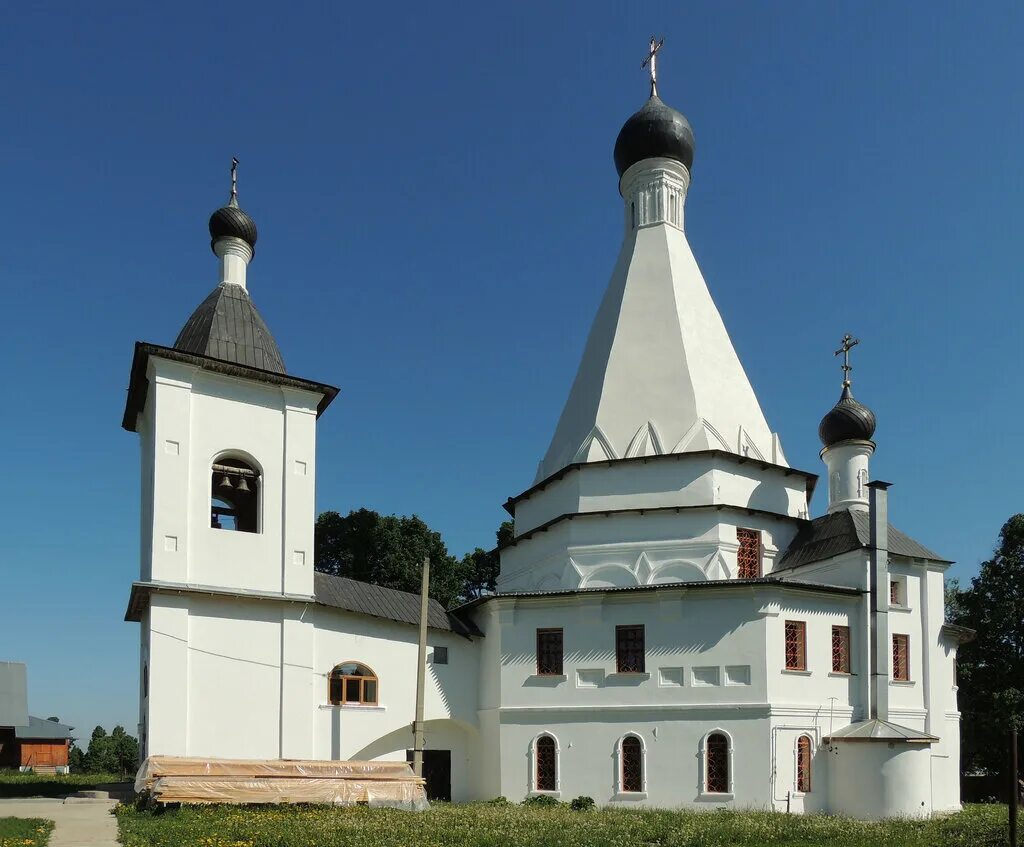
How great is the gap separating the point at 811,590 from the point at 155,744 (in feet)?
42.4

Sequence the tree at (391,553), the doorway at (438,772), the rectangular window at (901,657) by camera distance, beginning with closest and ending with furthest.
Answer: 1. the rectangular window at (901,657)
2. the doorway at (438,772)
3. the tree at (391,553)

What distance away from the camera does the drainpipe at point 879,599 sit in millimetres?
20047

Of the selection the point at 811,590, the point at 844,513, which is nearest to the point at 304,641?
the point at 811,590

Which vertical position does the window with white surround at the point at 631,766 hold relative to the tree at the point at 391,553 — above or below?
below

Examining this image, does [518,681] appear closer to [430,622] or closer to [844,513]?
[430,622]

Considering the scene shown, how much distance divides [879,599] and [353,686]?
11026 mm

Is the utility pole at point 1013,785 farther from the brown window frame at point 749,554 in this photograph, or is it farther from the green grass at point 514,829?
the brown window frame at point 749,554

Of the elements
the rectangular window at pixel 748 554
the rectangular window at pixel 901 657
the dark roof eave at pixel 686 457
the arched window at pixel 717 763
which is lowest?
the arched window at pixel 717 763

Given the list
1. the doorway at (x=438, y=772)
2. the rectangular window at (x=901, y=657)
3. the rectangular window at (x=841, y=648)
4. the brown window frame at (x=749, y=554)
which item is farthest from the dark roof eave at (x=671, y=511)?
the doorway at (x=438, y=772)

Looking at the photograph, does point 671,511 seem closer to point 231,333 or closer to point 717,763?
point 717,763

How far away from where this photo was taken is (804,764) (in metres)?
19.4

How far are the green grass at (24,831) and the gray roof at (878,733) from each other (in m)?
14.1

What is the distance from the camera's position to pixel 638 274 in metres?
25.8

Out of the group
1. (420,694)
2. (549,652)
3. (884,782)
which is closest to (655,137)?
(549,652)
